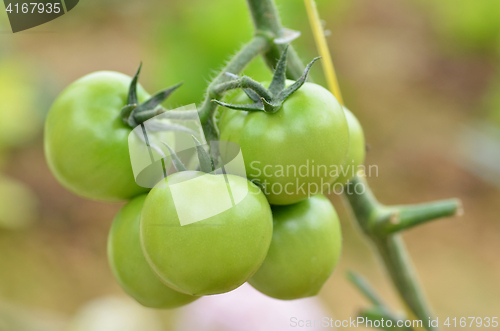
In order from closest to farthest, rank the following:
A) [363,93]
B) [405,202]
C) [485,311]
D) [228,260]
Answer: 1. [228,260]
2. [485,311]
3. [405,202]
4. [363,93]

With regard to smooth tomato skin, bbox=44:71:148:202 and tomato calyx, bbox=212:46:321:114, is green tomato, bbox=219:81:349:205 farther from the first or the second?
smooth tomato skin, bbox=44:71:148:202

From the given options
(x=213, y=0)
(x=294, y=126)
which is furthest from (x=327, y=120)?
(x=213, y=0)

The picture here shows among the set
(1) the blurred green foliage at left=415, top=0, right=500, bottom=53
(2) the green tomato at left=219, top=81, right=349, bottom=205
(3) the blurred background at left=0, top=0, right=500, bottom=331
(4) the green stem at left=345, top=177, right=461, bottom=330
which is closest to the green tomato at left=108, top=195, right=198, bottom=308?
(2) the green tomato at left=219, top=81, right=349, bottom=205

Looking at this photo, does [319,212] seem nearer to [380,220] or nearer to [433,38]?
[380,220]

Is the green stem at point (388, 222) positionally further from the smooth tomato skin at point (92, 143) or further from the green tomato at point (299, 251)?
the smooth tomato skin at point (92, 143)

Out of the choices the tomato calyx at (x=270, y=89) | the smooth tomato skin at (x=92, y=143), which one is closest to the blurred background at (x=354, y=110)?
the smooth tomato skin at (x=92, y=143)
